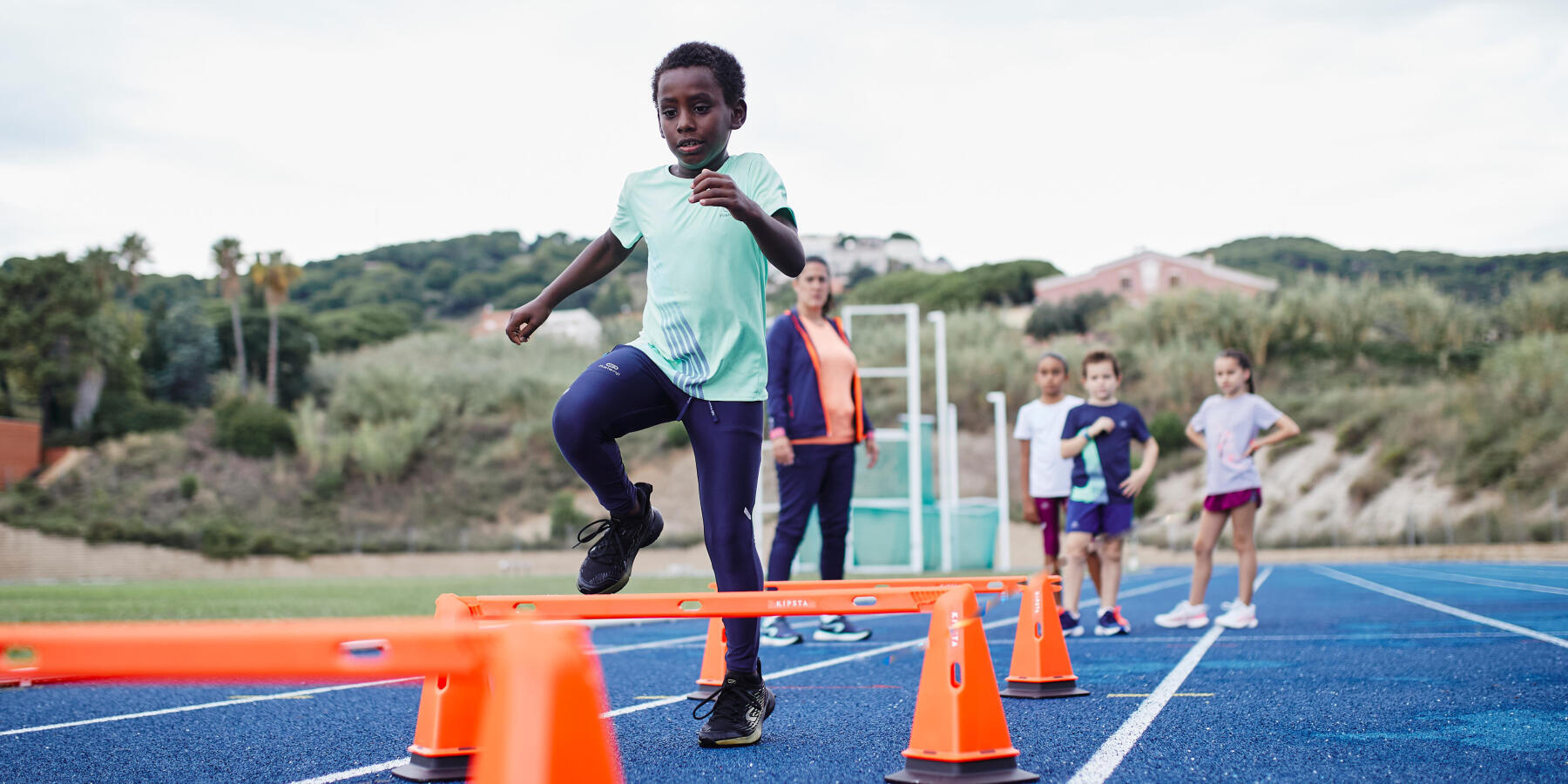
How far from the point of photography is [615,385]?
11.4ft

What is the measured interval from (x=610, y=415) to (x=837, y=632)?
4.34m

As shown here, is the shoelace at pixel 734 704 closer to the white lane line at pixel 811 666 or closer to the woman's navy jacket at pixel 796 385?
the white lane line at pixel 811 666

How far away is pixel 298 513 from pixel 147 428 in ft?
29.4

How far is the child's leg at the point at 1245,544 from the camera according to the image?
24.9 feet

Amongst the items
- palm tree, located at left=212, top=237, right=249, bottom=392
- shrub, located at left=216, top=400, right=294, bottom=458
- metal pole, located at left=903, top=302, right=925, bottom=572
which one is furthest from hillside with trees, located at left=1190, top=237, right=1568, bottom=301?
palm tree, located at left=212, top=237, right=249, bottom=392

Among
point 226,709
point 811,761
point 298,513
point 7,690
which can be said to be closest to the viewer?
point 811,761

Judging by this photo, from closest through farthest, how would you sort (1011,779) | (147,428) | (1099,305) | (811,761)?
(1011,779), (811,761), (147,428), (1099,305)

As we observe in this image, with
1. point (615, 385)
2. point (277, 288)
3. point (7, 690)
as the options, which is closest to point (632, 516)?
point (615, 385)

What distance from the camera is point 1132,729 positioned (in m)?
3.68

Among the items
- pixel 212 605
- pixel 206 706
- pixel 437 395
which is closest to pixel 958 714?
pixel 206 706

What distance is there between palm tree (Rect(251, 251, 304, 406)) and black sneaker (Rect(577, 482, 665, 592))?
55023mm

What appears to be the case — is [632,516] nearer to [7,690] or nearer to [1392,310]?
[7,690]

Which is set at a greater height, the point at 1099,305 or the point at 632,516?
the point at 1099,305

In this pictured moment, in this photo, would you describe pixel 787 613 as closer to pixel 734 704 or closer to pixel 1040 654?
pixel 734 704
